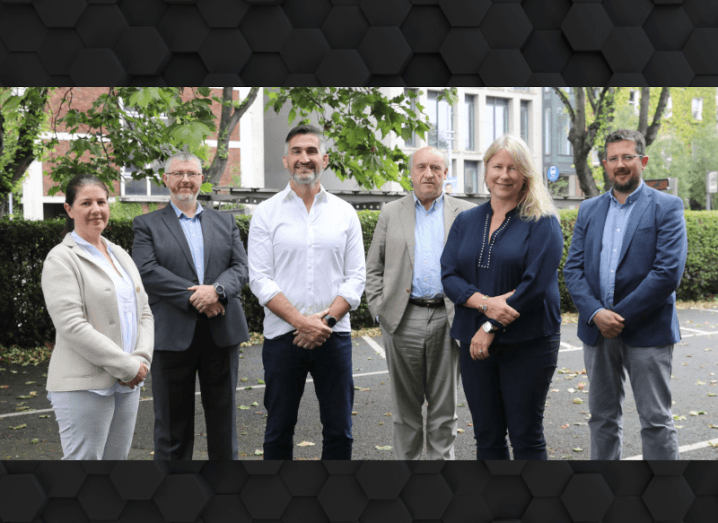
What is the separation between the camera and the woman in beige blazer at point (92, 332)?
229cm

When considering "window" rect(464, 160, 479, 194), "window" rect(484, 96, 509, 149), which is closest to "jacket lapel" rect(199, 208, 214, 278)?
"window" rect(484, 96, 509, 149)

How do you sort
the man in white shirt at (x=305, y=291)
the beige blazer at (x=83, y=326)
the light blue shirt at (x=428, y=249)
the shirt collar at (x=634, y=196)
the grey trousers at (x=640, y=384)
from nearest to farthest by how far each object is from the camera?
1. the beige blazer at (x=83, y=326)
2. the grey trousers at (x=640, y=384)
3. the man in white shirt at (x=305, y=291)
4. the shirt collar at (x=634, y=196)
5. the light blue shirt at (x=428, y=249)

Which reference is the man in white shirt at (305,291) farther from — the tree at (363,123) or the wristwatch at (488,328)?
the tree at (363,123)

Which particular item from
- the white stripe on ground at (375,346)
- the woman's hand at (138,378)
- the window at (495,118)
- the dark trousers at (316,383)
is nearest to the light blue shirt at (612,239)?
the dark trousers at (316,383)

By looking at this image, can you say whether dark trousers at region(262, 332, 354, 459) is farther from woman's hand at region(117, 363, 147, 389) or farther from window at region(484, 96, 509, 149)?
window at region(484, 96, 509, 149)

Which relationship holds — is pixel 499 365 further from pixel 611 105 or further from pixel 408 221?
pixel 611 105

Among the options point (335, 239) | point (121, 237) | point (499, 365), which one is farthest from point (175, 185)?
point (121, 237)

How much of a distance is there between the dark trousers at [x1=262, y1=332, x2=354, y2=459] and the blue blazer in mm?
1161
